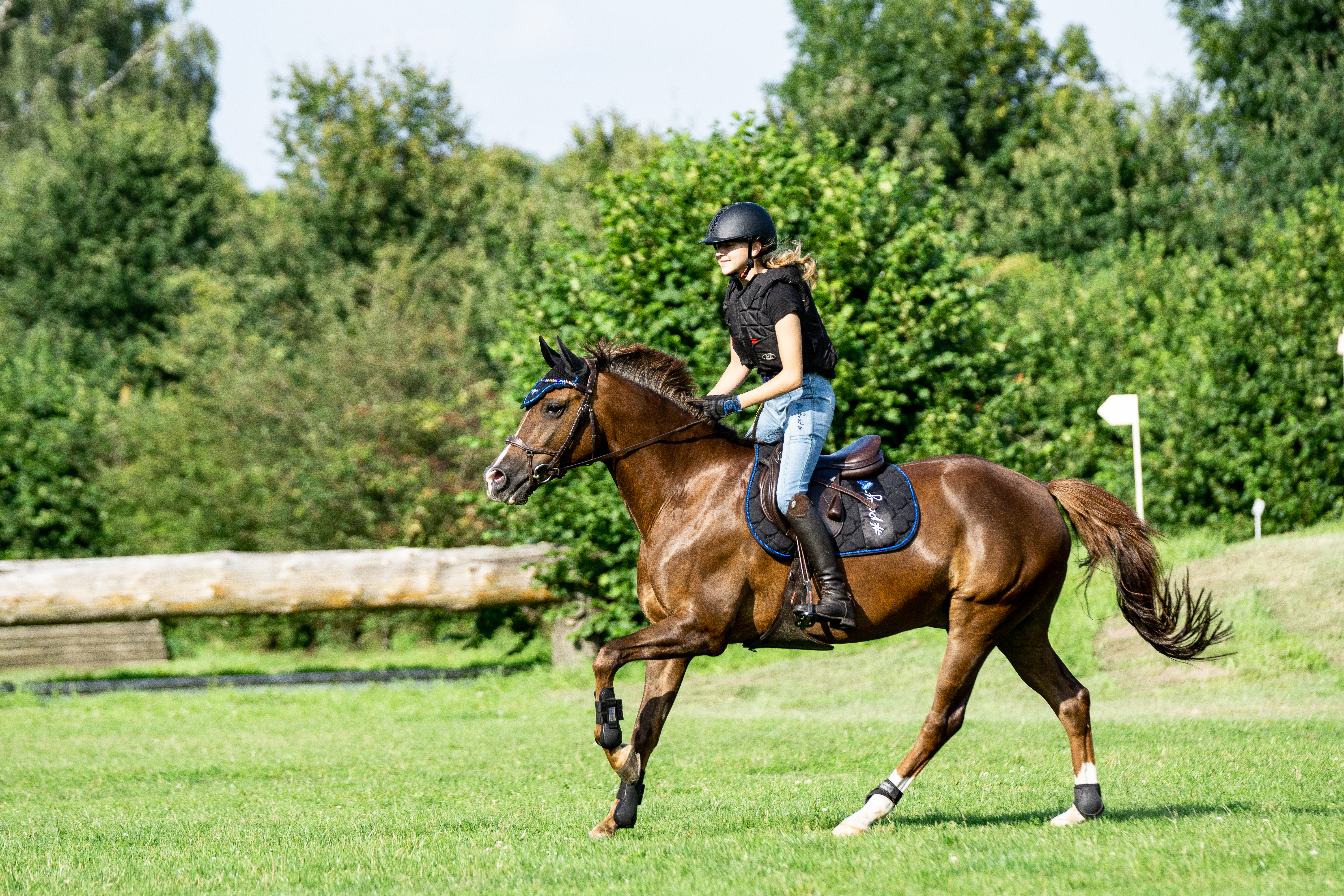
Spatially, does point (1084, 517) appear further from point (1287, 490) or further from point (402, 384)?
point (402, 384)

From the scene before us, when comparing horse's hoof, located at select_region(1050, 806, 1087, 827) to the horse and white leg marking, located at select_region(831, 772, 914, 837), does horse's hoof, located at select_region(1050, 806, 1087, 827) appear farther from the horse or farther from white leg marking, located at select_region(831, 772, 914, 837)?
white leg marking, located at select_region(831, 772, 914, 837)

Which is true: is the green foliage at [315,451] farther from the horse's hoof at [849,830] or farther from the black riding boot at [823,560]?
the horse's hoof at [849,830]

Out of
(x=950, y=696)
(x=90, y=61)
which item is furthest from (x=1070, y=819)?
(x=90, y=61)

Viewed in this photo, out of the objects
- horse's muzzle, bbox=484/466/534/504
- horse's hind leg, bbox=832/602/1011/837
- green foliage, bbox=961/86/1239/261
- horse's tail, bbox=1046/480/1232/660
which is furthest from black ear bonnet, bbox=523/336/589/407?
green foliage, bbox=961/86/1239/261

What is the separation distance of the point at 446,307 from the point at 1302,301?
19313 millimetres

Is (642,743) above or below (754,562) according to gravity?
below

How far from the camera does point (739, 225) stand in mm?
6617

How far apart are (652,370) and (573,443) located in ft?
2.20

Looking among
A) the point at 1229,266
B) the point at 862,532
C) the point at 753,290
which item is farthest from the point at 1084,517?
the point at 1229,266

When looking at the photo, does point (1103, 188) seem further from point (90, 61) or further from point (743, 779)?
point (90, 61)

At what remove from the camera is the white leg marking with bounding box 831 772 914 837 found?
244 inches

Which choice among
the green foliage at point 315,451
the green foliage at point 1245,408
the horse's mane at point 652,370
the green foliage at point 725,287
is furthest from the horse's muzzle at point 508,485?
the green foliage at point 315,451

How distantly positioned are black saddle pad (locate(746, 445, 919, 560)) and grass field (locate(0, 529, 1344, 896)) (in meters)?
1.44

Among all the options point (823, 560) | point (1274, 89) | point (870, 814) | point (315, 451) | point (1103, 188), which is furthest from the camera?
point (1103, 188)
